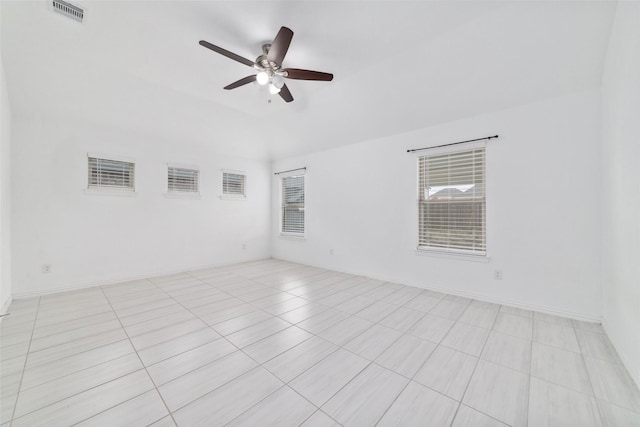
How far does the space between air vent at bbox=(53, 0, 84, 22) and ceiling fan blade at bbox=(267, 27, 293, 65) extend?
1837 mm

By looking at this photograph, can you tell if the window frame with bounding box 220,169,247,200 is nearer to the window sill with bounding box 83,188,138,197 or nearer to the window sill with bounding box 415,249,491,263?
the window sill with bounding box 83,188,138,197

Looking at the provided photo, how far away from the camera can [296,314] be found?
2.90m

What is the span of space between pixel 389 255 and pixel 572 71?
3146mm

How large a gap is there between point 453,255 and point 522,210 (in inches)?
39.9

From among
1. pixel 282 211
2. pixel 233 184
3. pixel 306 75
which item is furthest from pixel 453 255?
pixel 233 184

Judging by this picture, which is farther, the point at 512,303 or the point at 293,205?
the point at 293,205

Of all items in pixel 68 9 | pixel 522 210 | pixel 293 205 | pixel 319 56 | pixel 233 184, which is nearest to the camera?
pixel 68 9

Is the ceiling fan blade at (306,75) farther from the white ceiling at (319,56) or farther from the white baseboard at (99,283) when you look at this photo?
the white baseboard at (99,283)

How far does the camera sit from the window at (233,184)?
5.67 metres

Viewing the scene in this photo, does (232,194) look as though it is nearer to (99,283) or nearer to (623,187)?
A: (99,283)

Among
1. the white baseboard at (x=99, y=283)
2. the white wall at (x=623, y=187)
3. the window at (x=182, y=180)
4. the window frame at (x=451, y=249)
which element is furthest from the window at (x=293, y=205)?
the white wall at (x=623, y=187)

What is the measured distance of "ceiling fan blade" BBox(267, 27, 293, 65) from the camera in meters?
2.00

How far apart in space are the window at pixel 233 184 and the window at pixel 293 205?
103cm

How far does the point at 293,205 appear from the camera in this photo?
6109mm
